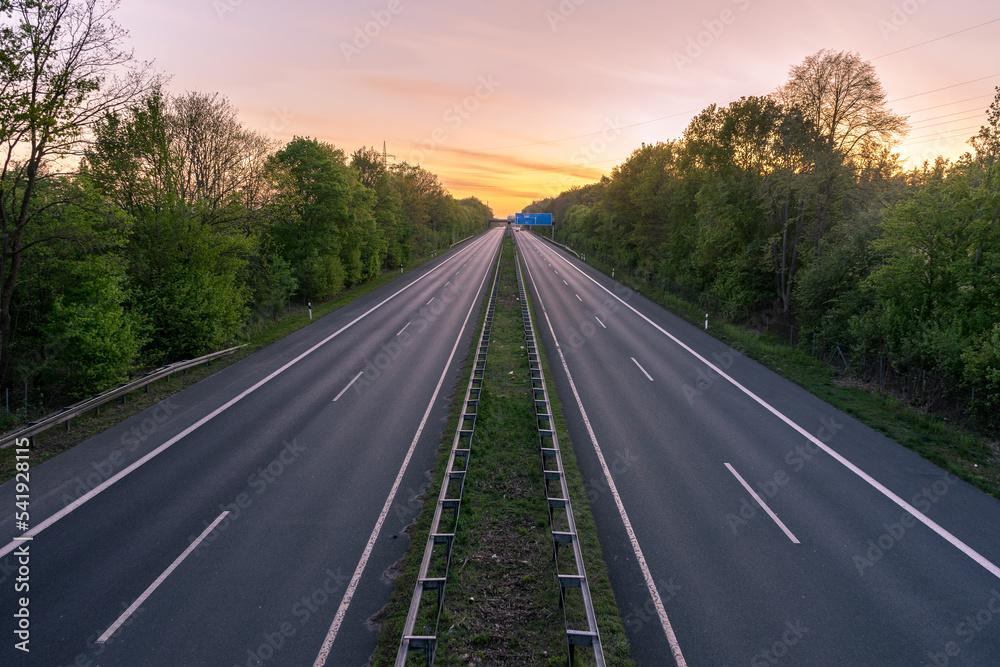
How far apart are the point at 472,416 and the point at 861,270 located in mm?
19335

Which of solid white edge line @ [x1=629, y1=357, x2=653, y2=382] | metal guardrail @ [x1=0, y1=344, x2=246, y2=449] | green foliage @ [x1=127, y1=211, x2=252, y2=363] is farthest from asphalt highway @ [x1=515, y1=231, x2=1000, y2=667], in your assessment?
green foliage @ [x1=127, y1=211, x2=252, y2=363]

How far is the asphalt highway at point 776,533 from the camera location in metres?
7.09

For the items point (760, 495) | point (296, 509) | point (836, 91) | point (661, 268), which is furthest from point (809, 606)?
point (661, 268)

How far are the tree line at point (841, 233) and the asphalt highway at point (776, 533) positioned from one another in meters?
4.06

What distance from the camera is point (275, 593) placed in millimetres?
7684

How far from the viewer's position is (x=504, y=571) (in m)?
8.21

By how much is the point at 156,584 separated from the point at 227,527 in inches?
63.2

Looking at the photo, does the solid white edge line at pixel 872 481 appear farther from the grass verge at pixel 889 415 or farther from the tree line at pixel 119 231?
the tree line at pixel 119 231

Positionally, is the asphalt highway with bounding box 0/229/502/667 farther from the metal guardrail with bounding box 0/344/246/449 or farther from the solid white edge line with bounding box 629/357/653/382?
the solid white edge line with bounding box 629/357/653/382

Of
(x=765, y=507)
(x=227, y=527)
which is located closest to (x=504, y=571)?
(x=227, y=527)

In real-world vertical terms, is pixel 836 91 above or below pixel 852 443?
above

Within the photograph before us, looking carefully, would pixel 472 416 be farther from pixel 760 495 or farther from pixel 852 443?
pixel 852 443

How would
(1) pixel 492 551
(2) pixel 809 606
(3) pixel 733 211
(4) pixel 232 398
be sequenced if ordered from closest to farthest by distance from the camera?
(2) pixel 809 606
(1) pixel 492 551
(4) pixel 232 398
(3) pixel 733 211

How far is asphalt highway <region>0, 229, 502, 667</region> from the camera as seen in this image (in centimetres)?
683
